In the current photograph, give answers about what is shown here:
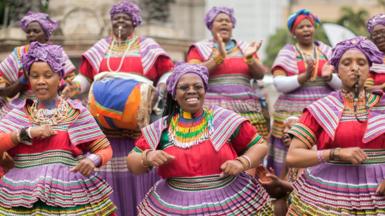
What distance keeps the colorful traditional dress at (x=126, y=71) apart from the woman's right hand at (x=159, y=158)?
1859 mm

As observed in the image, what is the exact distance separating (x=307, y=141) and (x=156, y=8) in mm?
9157

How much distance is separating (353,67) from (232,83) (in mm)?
2532

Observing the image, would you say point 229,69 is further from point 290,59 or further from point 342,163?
point 342,163

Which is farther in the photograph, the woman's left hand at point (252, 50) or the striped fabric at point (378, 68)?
the woman's left hand at point (252, 50)

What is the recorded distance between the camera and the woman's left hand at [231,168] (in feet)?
16.3

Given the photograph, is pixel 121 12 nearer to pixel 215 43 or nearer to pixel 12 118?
pixel 215 43

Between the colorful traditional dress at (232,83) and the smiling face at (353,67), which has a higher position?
the smiling face at (353,67)

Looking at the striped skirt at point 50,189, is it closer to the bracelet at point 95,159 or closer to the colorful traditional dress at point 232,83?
the bracelet at point 95,159

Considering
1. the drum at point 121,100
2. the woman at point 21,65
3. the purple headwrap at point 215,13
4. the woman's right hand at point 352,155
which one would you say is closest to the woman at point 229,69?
the purple headwrap at point 215,13

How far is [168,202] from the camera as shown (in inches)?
202

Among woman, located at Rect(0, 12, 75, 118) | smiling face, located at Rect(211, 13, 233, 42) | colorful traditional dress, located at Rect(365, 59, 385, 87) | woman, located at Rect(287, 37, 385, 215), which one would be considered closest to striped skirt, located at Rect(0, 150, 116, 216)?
woman, located at Rect(287, 37, 385, 215)

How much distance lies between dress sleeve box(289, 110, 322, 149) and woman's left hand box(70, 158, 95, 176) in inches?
55.5

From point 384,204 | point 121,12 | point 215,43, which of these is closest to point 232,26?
point 215,43

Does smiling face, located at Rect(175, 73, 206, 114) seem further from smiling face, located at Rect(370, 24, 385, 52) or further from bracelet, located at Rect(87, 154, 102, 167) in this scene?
smiling face, located at Rect(370, 24, 385, 52)
